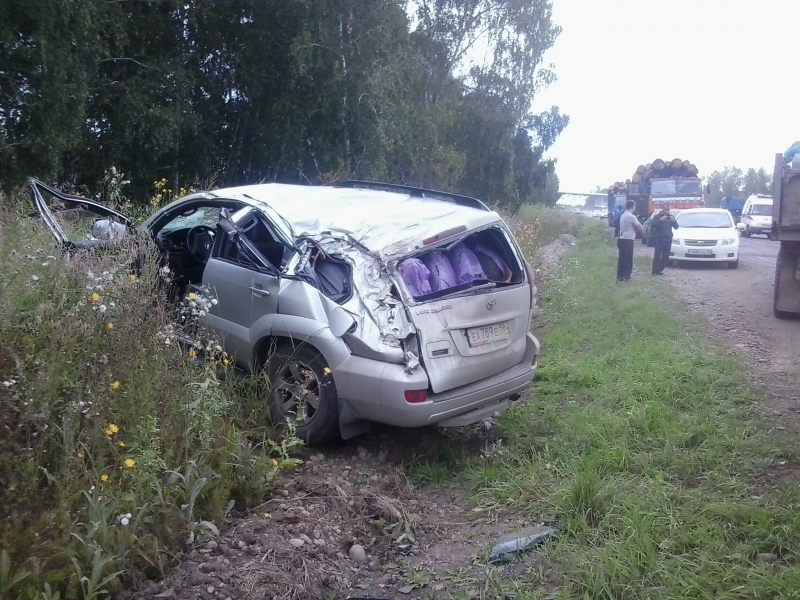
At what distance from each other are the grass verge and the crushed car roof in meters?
1.63

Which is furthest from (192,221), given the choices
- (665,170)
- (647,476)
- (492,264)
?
(665,170)

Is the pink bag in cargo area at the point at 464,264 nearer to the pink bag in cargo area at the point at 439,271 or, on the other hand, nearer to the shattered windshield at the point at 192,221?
the pink bag in cargo area at the point at 439,271

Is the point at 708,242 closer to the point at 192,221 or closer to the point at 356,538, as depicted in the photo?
the point at 192,221

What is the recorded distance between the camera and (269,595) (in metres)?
3.18

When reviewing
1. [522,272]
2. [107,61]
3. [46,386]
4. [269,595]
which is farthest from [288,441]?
[107,61]

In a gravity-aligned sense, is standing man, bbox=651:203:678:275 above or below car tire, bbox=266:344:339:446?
above

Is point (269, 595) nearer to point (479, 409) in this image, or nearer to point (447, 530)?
point (447, 530)

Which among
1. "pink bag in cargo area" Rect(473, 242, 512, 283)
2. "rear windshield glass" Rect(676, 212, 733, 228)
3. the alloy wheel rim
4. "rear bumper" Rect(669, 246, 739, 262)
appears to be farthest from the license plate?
"rear windshield glass" Rect(676, 212, 733, 228)

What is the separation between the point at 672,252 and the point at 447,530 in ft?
48.0

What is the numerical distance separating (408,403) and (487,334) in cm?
87

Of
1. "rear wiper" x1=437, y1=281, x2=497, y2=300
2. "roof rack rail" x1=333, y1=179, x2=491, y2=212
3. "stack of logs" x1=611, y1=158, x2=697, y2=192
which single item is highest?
"stack of logs" x1=611, y1=158, x2=697, y2=192

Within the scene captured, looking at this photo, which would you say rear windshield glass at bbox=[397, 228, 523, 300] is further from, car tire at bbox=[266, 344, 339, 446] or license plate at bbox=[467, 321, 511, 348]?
car tire at bbox=[266, 344, 339, 446]

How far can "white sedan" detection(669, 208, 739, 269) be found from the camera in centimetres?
1661

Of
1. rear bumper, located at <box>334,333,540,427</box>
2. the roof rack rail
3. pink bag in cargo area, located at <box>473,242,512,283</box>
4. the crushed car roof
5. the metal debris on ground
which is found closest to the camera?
the metal debris on ground
